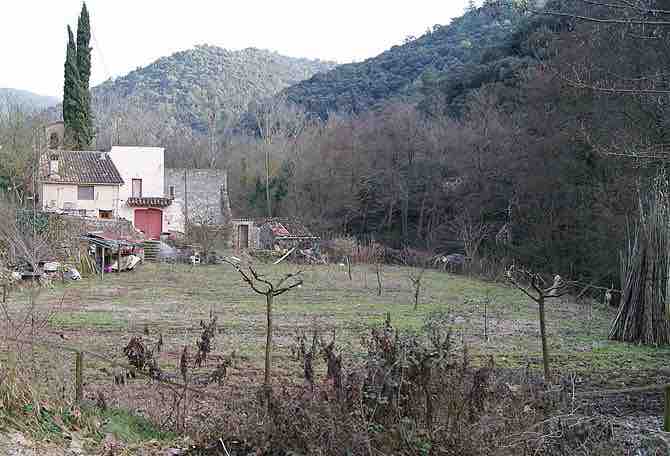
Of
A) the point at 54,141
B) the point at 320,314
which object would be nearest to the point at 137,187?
the point at 54,141

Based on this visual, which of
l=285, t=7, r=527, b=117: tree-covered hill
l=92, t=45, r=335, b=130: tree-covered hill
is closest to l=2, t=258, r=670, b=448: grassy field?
l=285, t=7, r=527, b=117: tree-covered hill

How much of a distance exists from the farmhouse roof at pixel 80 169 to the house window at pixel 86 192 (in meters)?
0.36

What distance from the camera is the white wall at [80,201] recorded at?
29.2 m

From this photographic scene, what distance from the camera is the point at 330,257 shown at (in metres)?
28.4

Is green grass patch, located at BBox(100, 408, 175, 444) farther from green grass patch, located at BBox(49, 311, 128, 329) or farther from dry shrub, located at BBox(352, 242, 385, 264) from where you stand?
dry shrub, located at BBox(352, 242, 385, 264)

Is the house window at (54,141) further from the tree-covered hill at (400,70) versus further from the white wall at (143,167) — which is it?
the tree-covered hill at (400,70)

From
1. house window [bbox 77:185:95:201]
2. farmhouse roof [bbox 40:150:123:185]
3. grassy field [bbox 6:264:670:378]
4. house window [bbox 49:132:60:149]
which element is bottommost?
grassy field [bbox 6:264:670:378]

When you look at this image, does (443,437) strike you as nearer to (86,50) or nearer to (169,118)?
(86,50)

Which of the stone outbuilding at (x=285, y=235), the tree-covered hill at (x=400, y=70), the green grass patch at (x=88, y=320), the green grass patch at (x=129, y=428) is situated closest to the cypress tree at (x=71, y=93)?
the stone outbuilding at (x=285, y=235)

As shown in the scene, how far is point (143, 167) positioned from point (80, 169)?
310cm

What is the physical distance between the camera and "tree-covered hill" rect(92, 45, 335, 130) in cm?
5144

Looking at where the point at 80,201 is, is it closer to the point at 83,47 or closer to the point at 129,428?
the point at 83,47

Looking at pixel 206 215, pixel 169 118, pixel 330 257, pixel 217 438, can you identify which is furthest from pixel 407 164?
pixel 217 438

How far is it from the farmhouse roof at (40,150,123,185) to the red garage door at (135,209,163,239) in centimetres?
191
